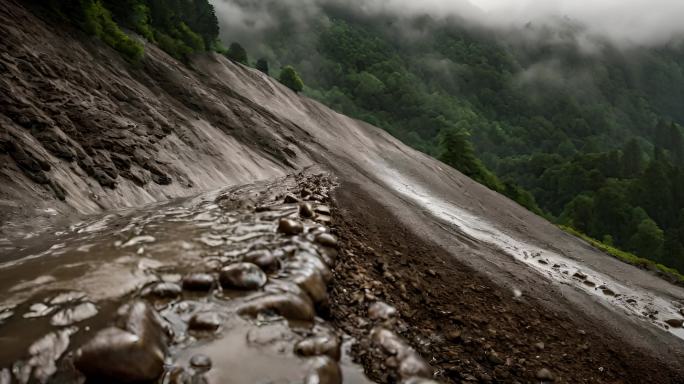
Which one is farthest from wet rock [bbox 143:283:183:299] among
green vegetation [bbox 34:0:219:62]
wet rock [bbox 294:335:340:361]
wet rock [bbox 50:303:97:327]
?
green vegetation [bbox 34:0:219:62]

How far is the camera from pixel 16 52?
35.4ft

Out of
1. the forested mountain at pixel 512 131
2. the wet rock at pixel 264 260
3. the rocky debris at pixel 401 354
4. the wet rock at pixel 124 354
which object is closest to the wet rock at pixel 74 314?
the wet rock at pixel 124 354

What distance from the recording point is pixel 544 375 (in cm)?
547

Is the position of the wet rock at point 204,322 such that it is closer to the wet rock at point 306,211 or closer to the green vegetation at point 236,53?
the wet rock at point 306,211

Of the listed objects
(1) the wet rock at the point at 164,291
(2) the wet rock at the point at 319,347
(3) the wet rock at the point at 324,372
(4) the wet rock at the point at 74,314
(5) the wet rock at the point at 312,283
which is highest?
(5) the wet rock at the point at 312,283

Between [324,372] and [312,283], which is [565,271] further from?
[324,372]

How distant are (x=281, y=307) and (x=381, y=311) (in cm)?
142

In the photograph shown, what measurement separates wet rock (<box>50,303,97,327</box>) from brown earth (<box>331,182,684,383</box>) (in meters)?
2.63

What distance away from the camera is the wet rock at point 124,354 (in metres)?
3.22

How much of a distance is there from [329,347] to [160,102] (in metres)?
15.3

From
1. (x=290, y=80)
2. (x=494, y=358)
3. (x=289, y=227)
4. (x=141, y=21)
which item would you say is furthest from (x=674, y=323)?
(x=290, y=80)

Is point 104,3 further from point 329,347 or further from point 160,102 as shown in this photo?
point 329,347

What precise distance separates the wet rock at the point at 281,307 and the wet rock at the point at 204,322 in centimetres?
32

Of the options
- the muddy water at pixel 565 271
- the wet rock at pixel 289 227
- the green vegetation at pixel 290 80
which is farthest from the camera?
the green vegetation at pixel 290 80
